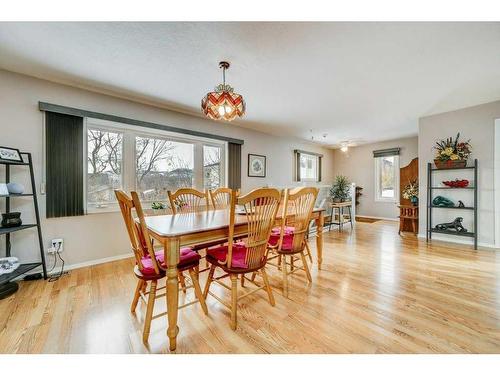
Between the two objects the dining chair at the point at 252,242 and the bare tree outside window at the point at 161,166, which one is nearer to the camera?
the dining chair at the point at 252,242

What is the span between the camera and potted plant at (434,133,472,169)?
3742 mm

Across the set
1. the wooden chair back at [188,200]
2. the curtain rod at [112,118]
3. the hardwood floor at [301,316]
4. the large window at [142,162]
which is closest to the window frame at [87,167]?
the large window at [142,162]

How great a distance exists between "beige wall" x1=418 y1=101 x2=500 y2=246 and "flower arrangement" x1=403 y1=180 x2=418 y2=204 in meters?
0.56

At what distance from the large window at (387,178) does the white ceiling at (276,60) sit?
→ 9.97 ft

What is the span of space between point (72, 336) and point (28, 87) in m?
2.76

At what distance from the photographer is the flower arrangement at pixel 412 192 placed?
471 cm

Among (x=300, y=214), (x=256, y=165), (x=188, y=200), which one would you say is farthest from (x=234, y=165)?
(x=300, y=214)

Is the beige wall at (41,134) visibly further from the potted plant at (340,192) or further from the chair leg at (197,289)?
the potted plant at (340,192)

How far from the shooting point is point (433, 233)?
4.21m

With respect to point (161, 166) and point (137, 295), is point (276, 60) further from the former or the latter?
point (137, 295)

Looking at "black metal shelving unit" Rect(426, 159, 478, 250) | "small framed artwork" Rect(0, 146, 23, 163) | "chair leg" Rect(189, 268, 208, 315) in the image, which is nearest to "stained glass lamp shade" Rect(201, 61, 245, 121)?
"chair leg" Rect(189, 268, 208, 315)
